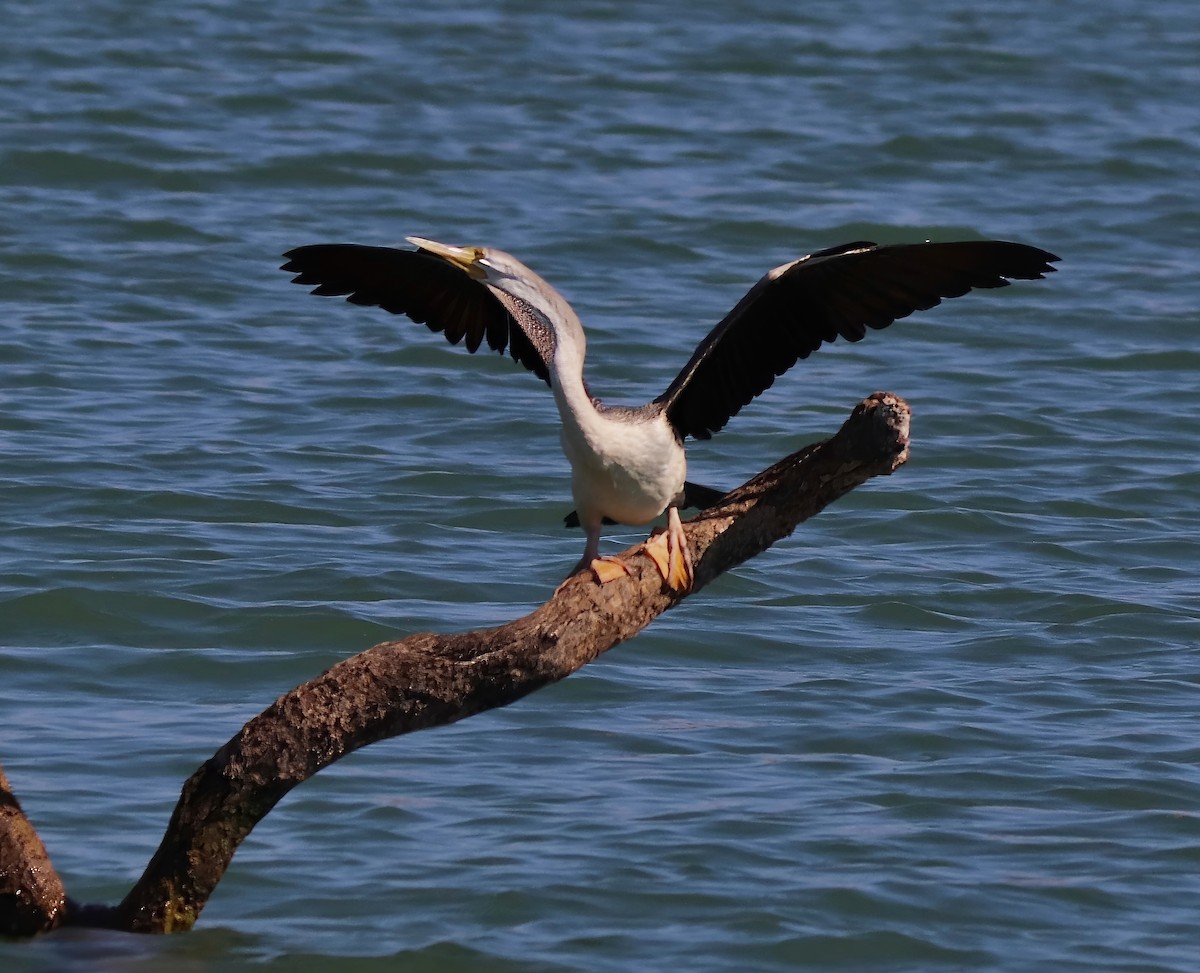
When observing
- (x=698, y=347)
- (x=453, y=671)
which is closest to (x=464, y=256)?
(x=698, y=347)

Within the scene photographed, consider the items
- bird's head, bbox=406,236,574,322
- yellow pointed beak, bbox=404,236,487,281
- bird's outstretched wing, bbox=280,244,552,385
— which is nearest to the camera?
bird's head, bbox=406,236,574,322

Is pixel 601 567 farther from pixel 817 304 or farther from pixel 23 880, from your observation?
pixel 23 880

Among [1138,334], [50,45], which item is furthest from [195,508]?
[50,45]

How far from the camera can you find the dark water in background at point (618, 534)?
6457 mm

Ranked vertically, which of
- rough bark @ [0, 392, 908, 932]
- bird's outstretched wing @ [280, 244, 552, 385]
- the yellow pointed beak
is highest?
the yellow pointed beak

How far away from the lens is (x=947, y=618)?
898cm

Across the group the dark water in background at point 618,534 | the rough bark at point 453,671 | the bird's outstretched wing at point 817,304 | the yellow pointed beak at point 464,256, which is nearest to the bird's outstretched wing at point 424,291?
the yellow pointed beak at point 464,256

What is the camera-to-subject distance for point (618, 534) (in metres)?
9.87

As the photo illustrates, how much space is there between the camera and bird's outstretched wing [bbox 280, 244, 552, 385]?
6.31 meters

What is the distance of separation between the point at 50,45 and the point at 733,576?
12.2 metres

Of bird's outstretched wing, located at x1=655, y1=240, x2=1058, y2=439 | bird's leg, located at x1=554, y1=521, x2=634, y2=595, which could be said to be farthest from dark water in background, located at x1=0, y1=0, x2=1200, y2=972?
bird's outstretched wing, located at x1=655, y1=240, x2=1058, y2=439

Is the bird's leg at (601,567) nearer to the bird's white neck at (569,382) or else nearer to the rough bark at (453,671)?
the rough bark at (453,671)

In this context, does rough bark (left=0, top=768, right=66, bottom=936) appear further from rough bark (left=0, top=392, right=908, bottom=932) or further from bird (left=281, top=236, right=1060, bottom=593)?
bird (left=281, top=236, right=1060, bottom=593)

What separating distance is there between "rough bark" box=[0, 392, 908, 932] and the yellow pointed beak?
91cm
